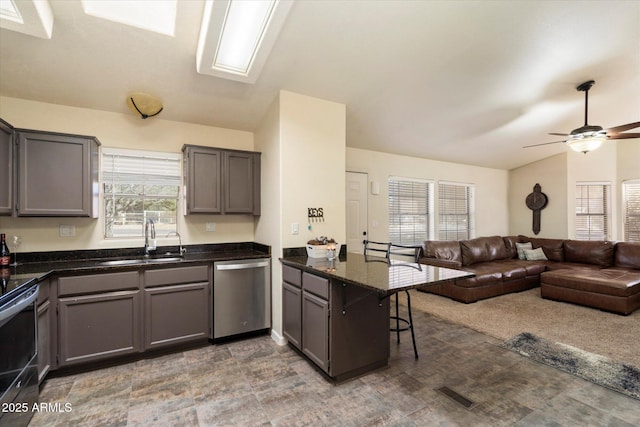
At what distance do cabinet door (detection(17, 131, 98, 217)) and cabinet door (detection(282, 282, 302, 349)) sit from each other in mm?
2081

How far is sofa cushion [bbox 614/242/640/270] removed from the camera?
16.4 ft

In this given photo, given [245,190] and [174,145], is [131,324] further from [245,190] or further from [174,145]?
[174,145]

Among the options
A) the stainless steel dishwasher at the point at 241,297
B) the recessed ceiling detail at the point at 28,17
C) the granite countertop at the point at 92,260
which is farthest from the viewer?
the stainless steel dishwasher at the point at 241,297

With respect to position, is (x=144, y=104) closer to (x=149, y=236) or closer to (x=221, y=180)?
(x=221, y=180)

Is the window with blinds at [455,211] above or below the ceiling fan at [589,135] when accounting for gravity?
below

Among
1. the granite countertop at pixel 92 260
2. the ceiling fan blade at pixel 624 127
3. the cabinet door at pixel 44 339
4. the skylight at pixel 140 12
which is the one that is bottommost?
the cabinet door at pixel 44 339

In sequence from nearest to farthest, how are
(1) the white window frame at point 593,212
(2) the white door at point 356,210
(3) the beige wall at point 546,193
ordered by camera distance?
(2) the white door at point 356,210 → (1) the white window frame at point 593,212 → (3) the beige wall at point 546,193

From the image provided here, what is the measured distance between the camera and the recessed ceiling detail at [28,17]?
1860 mm

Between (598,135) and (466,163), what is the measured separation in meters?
2.77

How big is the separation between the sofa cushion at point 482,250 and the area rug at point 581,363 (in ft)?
7.44

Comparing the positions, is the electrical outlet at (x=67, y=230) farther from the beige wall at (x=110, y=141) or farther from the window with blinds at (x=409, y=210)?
the window with blinds at (x=409, y=210)

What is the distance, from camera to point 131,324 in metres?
2.63

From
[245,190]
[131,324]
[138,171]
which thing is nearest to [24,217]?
[138,171]

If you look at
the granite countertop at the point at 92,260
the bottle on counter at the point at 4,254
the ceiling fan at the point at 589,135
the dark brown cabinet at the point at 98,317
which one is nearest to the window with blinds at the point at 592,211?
the ceiling fan at the point at 589,135
